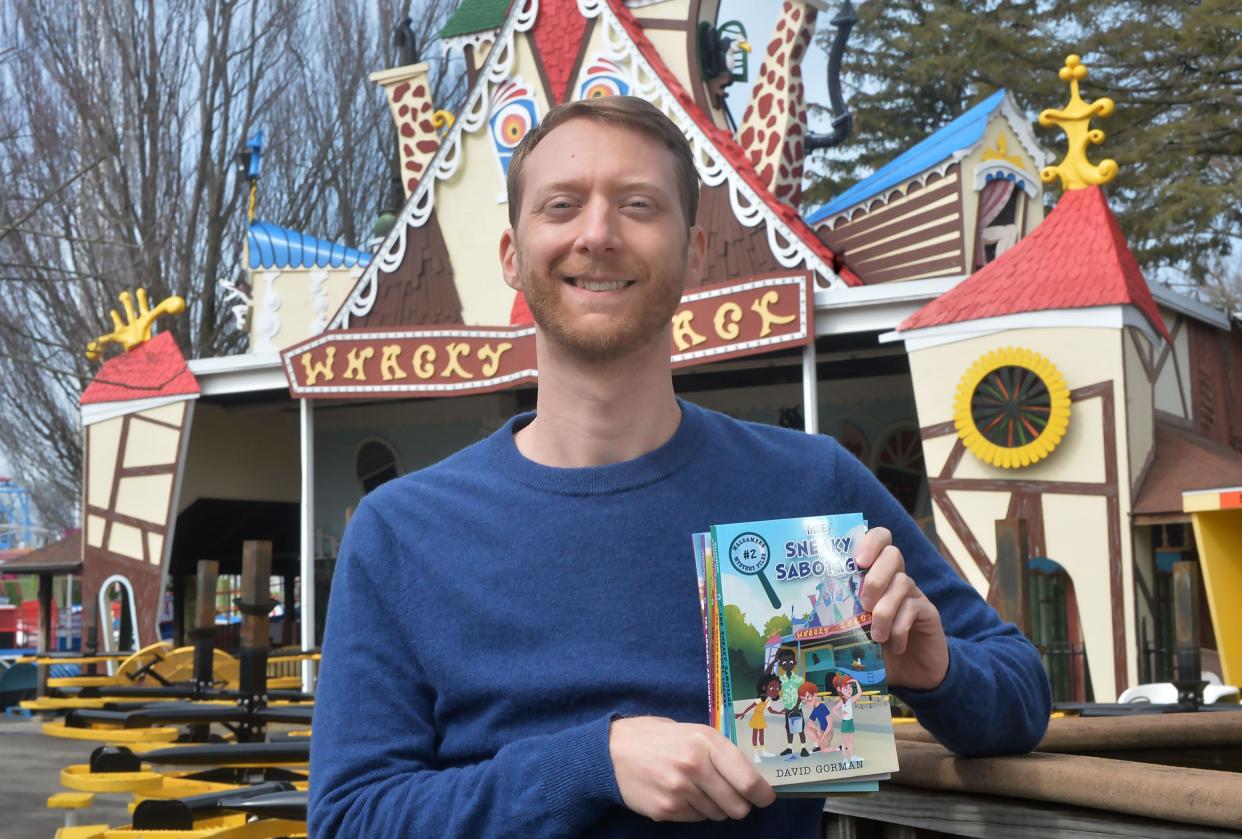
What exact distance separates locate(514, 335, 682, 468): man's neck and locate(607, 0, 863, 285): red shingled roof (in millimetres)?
10679

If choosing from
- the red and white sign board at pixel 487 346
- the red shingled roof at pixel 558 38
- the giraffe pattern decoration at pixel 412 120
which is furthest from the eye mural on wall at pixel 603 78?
the giraffe pattern decoration at pixel 412 120

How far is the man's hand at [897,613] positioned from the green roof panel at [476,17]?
14.8 m

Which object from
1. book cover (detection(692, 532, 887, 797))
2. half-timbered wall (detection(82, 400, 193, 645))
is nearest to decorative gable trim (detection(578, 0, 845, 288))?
half-timbered wall (detection(82, 400, 193, 645))

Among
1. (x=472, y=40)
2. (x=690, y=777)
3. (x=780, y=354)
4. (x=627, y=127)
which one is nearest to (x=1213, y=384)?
(x=780, y=354)

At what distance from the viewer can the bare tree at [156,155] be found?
20609mm

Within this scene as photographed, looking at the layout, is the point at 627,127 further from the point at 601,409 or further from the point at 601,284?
the point at 601,409

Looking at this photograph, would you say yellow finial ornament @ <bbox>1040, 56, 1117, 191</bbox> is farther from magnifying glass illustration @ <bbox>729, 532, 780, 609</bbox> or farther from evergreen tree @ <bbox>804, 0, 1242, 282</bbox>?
magnifying glass illustration @ <bbox>729, 532, 780, 609</bbox>

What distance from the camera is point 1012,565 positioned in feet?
28.6

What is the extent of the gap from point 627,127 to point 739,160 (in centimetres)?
1095

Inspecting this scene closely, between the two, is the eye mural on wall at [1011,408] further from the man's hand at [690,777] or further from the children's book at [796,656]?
the man's hand at [690,777]

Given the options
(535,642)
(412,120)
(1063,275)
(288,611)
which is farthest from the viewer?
(288,611)

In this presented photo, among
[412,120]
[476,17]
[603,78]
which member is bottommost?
[603,78]

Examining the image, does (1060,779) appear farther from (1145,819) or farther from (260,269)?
(260,269)

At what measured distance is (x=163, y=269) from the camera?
21984mm
